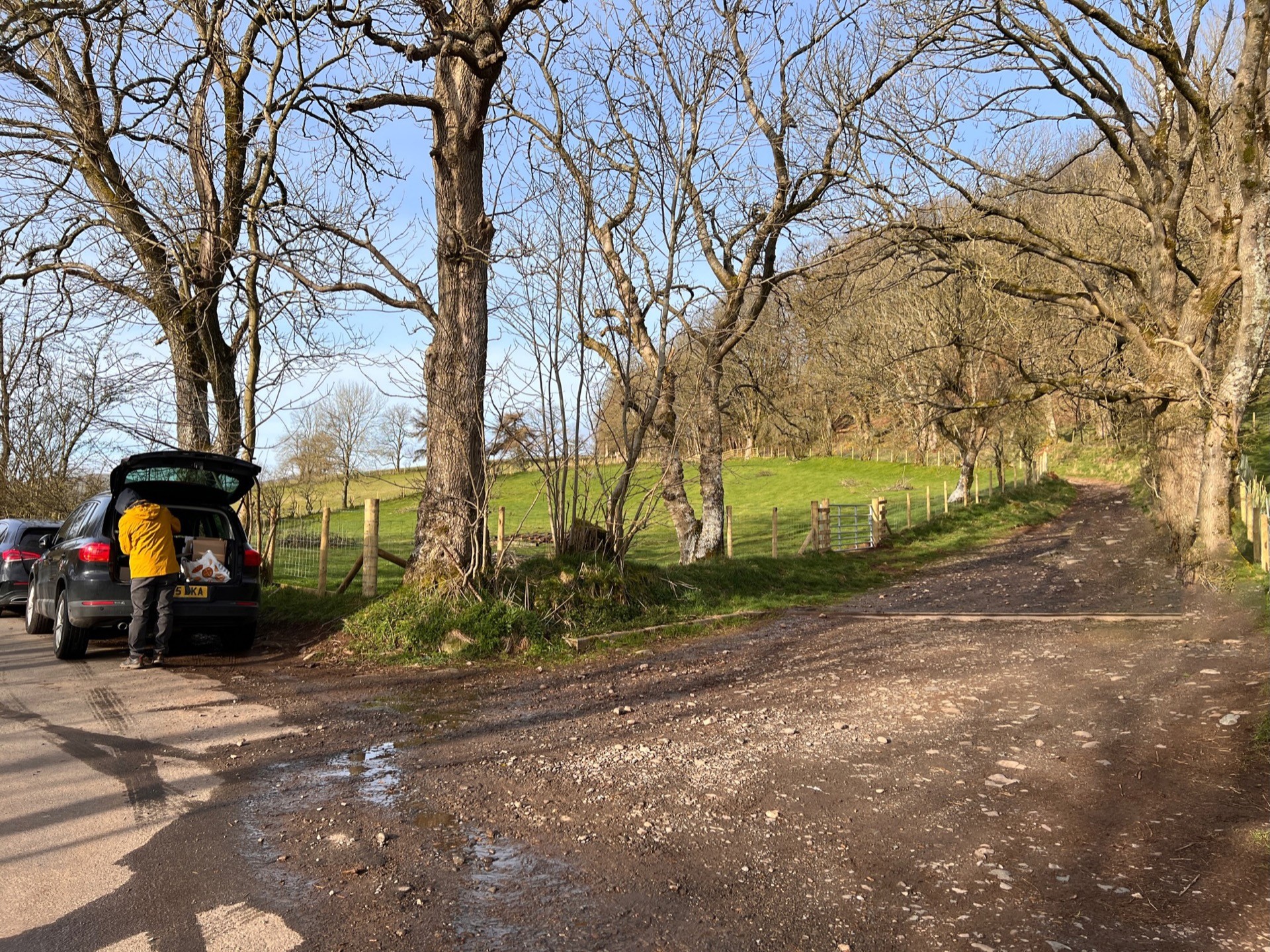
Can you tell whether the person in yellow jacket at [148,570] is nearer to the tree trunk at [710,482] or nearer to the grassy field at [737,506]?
the grassy field at [737,506]

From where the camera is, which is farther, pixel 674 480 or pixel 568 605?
pixel 674 480

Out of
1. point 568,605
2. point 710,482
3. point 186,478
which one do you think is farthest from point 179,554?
point 710,482

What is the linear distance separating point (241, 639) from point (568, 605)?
12.1 ft

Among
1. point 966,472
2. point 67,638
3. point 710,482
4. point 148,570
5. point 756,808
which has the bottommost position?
point 756,808

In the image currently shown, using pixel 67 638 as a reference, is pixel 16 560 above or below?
above

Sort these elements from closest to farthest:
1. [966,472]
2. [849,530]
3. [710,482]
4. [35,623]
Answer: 1. [35,623]
2. [710,482]
3. [849,530]
4. [966,472]

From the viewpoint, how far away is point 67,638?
30.8 feet

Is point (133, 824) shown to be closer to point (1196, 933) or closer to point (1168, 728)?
point (1196, 933)

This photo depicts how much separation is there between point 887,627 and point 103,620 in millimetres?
8677

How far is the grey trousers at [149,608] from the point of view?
28.7ft

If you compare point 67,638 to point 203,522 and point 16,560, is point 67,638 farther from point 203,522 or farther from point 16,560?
point 16,560

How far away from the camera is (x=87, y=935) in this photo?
3.32m

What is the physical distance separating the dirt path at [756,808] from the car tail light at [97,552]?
195 cm

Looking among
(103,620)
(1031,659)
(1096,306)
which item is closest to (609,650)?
(1031,659)
